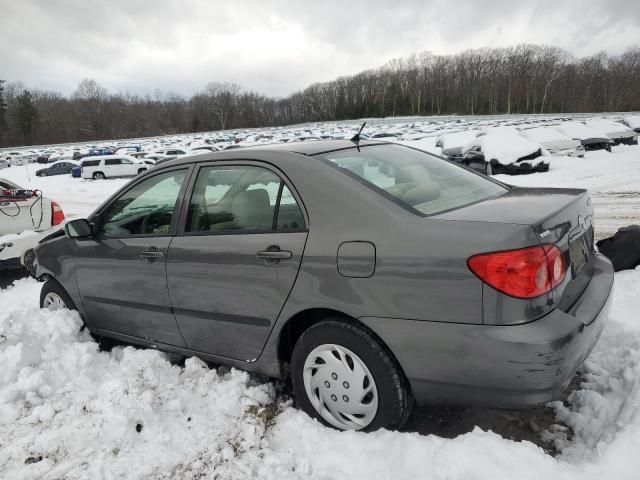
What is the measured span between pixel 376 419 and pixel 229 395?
1029 mm

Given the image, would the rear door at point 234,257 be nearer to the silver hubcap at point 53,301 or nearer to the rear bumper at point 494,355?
the rear bumper at point 494,355

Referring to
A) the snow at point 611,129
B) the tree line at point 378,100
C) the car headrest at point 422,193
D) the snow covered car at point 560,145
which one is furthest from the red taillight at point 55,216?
the tree line at point 378,100

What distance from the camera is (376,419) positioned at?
96.8 inches

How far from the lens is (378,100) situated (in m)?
119

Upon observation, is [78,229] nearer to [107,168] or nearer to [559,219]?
[559,219]

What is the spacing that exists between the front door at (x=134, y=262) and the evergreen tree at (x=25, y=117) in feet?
366

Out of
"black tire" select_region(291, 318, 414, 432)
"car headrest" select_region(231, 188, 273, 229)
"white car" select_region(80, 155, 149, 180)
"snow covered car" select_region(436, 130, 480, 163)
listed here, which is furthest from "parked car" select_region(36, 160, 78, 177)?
"black tire" select_region(291, 318, 414, 432)

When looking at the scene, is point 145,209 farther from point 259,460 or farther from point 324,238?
point 259,460

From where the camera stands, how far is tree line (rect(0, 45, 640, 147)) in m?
97.5

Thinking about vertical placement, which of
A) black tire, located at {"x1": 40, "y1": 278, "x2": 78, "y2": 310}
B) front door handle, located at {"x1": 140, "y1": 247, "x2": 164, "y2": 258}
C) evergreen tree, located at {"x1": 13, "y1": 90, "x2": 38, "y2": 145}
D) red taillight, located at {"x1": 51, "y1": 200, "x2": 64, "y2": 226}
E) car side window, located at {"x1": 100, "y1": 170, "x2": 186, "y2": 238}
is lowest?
black tire, located at {"x1": 40, "y1": 278, "x2": 78, "y2": 310}

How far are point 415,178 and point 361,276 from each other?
880mm

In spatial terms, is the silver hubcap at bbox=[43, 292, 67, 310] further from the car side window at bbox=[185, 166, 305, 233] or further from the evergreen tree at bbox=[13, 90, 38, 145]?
the evergreen tree at bbox=[13, 90, 38, 145]

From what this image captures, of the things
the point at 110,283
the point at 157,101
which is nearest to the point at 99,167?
the point at 110,283

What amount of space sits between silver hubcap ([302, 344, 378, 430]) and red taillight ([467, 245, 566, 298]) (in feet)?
2.59
